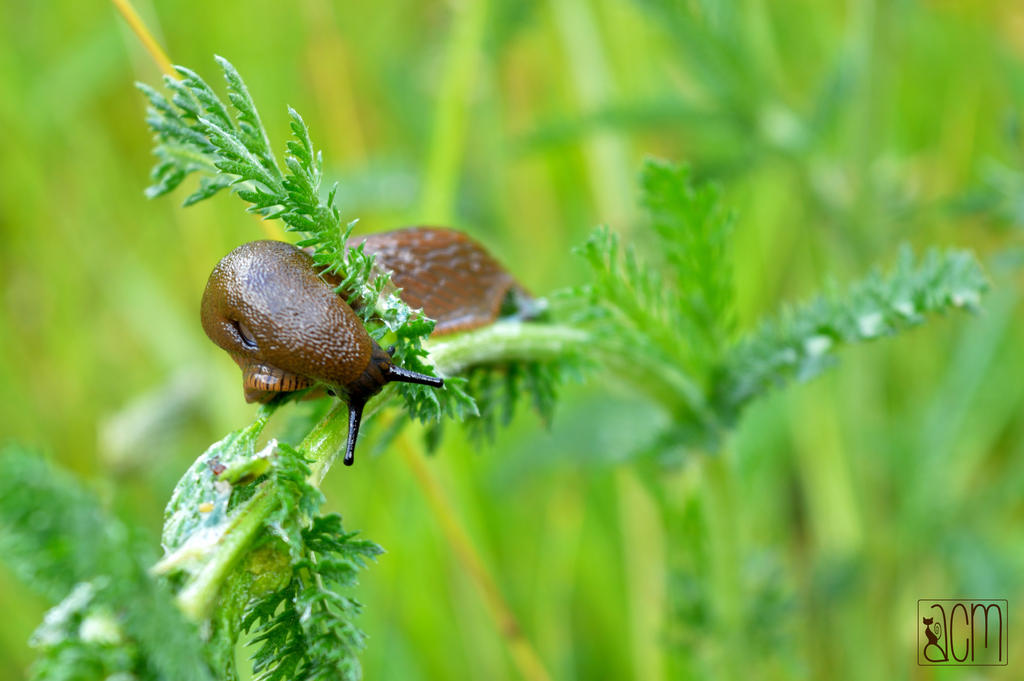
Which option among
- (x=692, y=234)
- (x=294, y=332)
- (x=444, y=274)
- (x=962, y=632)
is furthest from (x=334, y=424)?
(x=962, y=632)

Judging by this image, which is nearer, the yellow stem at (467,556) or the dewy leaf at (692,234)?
the dewy leaf at (692,234)

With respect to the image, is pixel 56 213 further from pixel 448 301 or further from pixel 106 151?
pixel 448 301

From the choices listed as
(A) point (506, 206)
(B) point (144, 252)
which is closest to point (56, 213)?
(B) point (144, 252)

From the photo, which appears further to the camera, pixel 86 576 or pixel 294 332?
pixel 294 332

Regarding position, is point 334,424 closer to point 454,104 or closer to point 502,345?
point 502,345

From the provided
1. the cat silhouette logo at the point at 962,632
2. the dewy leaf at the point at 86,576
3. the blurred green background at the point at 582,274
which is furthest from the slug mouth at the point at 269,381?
the cat silhouette logo at the point at 962,632

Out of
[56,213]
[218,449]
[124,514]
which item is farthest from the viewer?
[56,213]

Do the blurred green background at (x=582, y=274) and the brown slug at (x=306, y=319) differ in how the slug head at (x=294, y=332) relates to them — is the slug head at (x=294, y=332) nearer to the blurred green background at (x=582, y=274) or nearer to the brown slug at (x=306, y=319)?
the brown slug at (x=306, y=319)
